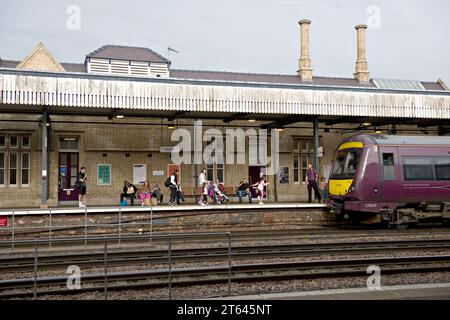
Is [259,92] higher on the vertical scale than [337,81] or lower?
lower

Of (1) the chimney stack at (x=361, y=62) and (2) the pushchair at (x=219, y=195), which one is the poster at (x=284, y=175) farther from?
(1) the chimney stack at (x=361, y=62)

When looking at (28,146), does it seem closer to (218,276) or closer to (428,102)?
(218,276)

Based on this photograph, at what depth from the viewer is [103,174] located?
2150 cm

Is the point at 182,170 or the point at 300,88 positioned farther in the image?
the point at 182,170

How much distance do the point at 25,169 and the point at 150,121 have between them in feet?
19.2

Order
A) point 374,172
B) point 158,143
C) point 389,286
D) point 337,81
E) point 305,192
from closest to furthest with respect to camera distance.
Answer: point 389,286
point 374,172
point 158,143
point 305,192
point 337,81

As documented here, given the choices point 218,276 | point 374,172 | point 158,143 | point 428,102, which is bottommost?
point 218,276

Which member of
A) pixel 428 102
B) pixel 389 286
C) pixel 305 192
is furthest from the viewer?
pixel 305 192

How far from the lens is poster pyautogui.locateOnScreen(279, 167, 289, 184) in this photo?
24.2m

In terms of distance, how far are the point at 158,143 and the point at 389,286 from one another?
1545cm

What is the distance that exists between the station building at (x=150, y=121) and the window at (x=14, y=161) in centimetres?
4

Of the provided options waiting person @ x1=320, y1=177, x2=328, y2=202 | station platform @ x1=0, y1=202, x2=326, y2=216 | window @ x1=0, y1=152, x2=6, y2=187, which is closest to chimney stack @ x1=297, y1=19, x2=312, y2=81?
waiting person @ x1=320, y1=177, x2=328, y2=202

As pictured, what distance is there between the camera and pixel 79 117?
69.7ft
